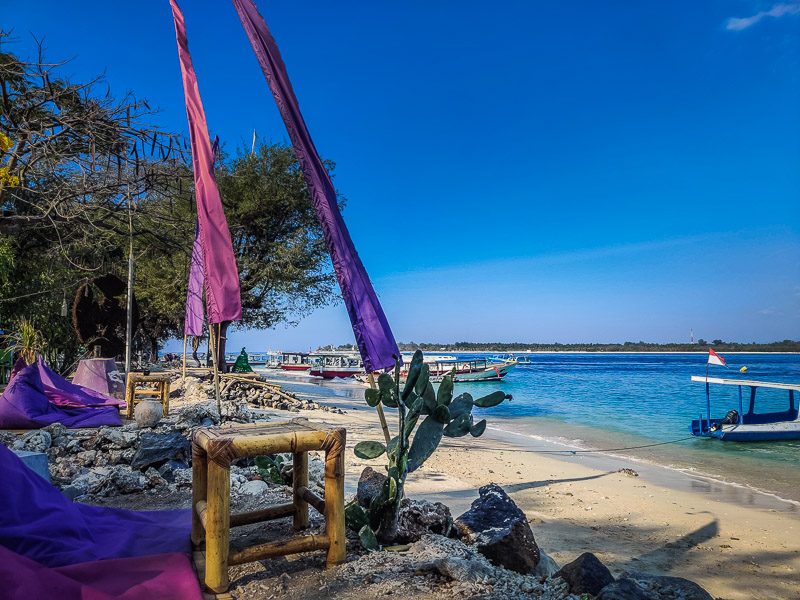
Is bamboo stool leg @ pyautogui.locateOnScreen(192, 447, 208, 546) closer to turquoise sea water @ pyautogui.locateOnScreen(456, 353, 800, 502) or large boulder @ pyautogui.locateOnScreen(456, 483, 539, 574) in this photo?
large boulder @ pyautogui.locateOnScreen(456, 483, 539, 574)

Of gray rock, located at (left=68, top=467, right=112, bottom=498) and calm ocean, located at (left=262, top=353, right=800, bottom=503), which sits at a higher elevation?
gray rock, located at (left=68, top=467, right=112, bottom=498)

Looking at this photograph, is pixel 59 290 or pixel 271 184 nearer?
pixel 59 290

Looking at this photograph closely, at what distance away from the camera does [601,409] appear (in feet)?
83.1

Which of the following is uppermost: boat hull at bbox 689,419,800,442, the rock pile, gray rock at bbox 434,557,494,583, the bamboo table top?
the bamboo table top

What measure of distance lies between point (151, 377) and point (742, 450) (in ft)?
49.3

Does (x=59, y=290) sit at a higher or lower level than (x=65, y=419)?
higher

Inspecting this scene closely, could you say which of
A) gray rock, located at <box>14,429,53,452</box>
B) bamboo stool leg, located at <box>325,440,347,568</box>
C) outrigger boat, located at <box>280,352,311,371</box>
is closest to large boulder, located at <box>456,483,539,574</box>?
bamboo stool leg, located at <box>325,440,347,568</box>

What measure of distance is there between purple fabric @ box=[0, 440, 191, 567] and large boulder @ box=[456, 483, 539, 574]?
1.96m

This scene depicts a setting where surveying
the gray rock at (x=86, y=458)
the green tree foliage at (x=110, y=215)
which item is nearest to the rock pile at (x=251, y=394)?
the green tree foliage at (x=110, y=215)

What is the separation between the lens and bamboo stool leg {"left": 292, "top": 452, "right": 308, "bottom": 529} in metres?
3.45

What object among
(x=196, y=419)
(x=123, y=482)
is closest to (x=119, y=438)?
(x=123, y=482)

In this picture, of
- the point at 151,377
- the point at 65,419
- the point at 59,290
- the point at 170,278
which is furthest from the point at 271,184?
the point at 65,419

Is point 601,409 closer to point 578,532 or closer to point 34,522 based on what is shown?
point 578,532

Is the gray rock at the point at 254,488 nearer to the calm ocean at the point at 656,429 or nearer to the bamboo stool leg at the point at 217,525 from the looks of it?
the bamboo stool leg at the point at 217,525
